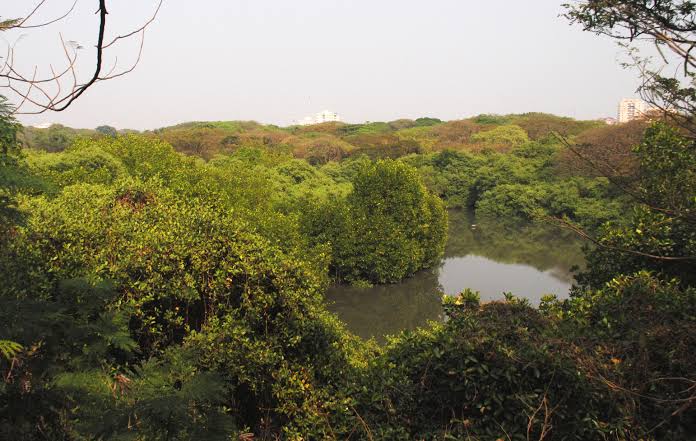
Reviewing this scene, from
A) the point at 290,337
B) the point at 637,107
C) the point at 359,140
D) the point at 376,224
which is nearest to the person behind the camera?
the point at 637,107

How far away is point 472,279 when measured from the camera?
56.2ft

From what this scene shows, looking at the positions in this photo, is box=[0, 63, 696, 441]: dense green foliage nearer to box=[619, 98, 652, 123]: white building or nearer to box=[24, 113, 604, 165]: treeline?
box=[619, 98, 652, 123]: white building

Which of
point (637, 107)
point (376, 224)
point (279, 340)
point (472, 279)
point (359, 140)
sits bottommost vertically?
point (472, 279)

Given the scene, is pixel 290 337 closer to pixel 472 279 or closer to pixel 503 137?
pixel 472 279

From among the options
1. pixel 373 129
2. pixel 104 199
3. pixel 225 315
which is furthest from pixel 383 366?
pixel 373 129

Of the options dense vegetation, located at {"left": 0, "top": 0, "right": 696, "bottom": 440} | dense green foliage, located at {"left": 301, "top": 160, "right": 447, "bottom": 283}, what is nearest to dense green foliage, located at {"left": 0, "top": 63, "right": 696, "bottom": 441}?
dense vegetation, located at {"left": 0, "top": 0, "right": 696, "bottom": 440}

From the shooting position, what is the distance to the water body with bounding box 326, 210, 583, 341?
13312 mm

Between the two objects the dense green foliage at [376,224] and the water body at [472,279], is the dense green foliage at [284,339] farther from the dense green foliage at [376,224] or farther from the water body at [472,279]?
the dense green foliage at [376,224]

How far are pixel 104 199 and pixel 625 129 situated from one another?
1274 inches

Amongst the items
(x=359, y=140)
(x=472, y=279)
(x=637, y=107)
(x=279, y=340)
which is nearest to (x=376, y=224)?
(x=472, y=279)

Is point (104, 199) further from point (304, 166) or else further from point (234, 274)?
point (304, 166)

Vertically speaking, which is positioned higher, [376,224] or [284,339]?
[284,339]

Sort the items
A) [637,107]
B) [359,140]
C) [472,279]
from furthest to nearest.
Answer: [359,140], [472,279], [637,107]

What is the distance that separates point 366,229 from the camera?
592 inches
